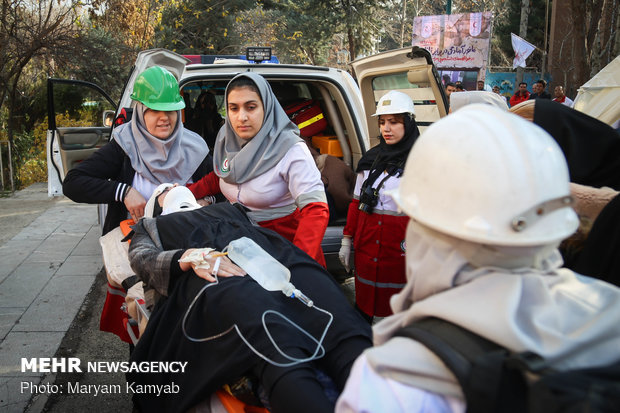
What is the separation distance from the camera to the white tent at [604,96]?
3911mm

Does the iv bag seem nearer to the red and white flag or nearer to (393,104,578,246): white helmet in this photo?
(393,104,578,246): white helmet

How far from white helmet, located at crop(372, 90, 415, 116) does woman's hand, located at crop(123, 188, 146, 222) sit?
66.1 inches

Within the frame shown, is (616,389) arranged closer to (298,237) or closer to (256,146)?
(298,237)

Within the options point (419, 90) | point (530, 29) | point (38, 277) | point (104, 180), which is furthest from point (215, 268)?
point (530, 29)

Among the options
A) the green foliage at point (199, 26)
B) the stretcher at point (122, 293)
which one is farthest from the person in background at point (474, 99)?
the green foliage at point (199, 26)

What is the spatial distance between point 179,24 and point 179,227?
15.8m

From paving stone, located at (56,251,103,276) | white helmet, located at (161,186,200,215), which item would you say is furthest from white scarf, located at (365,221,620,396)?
paving stone, located at (56,251,103,276)

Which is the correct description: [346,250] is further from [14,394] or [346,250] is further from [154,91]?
[14,394]

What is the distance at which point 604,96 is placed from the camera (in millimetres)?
4508

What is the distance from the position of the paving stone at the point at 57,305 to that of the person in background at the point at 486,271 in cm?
376

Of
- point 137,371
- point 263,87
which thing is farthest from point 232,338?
point 263,87

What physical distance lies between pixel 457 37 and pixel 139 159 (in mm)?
20378

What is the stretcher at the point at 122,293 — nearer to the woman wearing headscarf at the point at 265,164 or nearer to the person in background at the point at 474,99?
the woman wearing headscarf at the point at 265,164

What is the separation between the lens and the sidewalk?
140 inches
